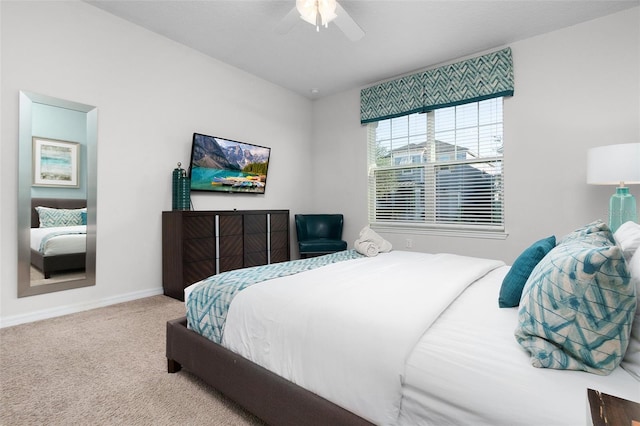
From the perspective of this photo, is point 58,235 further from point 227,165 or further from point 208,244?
point 227,165

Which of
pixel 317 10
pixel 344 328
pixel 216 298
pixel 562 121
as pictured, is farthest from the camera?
pixel 562 121

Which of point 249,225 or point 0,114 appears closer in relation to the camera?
point 0,114

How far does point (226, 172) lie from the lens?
4.08 meters

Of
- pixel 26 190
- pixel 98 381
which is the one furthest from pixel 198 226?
pixel 98 381

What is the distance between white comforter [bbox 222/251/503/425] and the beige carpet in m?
0.40

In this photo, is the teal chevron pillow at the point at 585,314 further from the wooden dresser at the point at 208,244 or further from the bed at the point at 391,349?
the wooden dresser at the point at 208,244

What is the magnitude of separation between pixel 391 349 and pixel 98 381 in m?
1.71

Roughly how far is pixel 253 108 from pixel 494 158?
321 cm

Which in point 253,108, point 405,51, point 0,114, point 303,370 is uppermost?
point 405,51

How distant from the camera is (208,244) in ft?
11.4

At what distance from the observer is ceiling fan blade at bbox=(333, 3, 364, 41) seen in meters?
2.55

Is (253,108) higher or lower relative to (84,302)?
higher

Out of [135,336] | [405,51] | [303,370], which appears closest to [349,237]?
[405,51]

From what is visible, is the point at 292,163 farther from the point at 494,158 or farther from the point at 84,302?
the point at 84,302
